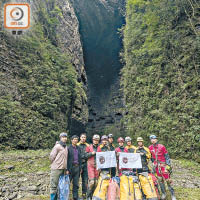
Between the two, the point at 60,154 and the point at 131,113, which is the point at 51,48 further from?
the point at 60,154

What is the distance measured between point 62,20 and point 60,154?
1714cm

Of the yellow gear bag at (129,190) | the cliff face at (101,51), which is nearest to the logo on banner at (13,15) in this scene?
the yellow gear bag at (129,190)

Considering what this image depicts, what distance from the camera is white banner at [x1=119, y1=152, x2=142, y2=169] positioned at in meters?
3.53

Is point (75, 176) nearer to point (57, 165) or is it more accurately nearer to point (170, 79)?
point (57, 165)

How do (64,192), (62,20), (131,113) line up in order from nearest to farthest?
(64,192), (131,113), (62,20)

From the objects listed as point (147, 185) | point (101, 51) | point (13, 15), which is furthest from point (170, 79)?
point (101, 51)

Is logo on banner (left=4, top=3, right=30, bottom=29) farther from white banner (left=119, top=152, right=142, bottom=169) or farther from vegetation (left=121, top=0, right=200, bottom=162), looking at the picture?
white banner (left=119, top=152, right=142, bottom=169)

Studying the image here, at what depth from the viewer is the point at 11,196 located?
371 cm

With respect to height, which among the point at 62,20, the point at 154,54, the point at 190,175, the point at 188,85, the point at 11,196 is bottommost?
the point at 190,175

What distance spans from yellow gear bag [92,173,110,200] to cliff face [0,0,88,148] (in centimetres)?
618

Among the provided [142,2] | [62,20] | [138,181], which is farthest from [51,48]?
[138,181]

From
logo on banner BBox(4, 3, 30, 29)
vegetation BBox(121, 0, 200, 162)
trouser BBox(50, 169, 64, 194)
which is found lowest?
trouser BBox(50, 169, 64, 194)

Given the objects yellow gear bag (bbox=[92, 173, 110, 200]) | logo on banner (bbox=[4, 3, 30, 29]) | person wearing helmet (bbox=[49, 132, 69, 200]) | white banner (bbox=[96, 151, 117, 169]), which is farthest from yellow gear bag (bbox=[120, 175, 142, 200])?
logo on banner (bbox=[4, 3, 30, 29])

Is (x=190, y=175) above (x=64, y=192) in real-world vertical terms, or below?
below
